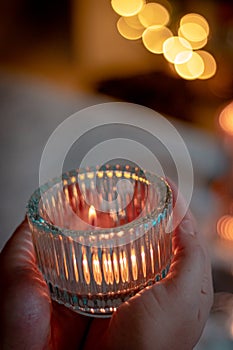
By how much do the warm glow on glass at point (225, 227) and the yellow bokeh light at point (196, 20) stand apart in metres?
0.74

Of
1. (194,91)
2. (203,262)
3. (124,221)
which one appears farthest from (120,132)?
(203,262)

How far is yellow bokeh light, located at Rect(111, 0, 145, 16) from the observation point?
1.66 meters

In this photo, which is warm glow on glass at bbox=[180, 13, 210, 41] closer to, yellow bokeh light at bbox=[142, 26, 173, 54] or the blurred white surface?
yellow bokeh light at bbox=[142, 26, 173, 54]

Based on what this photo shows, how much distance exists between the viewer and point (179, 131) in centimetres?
115

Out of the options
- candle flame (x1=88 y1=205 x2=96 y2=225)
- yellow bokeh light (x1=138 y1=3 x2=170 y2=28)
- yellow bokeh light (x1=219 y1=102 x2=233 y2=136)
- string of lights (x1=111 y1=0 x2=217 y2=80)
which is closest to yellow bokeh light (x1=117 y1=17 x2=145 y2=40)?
string of lights (x1=111 y1=0 x2=217 y2=80)

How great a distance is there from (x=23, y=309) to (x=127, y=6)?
1340mm

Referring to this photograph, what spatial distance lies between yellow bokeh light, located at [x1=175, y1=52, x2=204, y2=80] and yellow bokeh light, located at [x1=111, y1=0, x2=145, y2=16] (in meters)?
0.27

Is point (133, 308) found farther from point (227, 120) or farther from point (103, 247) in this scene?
point (227, 120)

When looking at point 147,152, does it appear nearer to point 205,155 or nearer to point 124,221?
point 205,155

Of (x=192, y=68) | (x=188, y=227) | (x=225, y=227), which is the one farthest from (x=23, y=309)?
(x=192, y=68)

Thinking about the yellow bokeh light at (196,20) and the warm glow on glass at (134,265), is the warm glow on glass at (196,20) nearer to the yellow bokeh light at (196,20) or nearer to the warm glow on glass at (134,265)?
the yellow bokeh light at (196,20)

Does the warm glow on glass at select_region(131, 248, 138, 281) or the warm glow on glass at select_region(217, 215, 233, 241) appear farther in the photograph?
the warm glow on glass at select_region(217, 215, 233, 241)

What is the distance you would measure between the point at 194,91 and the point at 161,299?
1.00 m

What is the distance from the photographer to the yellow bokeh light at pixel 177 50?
4.85 ft
